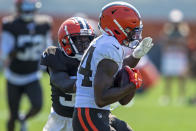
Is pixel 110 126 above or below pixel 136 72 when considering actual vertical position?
below

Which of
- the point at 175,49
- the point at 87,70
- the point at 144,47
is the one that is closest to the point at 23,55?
the point at 144,47

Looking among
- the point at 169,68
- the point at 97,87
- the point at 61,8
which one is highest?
the point at 97,87

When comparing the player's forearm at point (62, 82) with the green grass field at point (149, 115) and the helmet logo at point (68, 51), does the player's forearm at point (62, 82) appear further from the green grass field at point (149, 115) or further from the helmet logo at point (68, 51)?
the green grass field at point (149, 115)

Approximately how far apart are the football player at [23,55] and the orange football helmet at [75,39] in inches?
97.4

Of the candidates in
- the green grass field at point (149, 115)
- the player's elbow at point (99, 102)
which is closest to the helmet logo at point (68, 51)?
the player's elbow at point (99, 102)

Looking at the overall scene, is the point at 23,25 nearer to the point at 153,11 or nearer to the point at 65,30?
the point at 65,30

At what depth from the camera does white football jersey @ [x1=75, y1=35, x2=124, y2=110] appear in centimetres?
370

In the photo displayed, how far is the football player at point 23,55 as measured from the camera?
6.88 meters

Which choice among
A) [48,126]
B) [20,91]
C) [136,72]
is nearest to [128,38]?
[136,72]

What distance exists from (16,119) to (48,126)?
7.82 feet

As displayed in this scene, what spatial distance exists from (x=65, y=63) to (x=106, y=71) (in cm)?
82

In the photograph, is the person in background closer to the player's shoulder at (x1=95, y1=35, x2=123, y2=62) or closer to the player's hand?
the player's hand

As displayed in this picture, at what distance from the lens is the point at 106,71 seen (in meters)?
3.64

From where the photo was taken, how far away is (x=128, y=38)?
3.91 m
